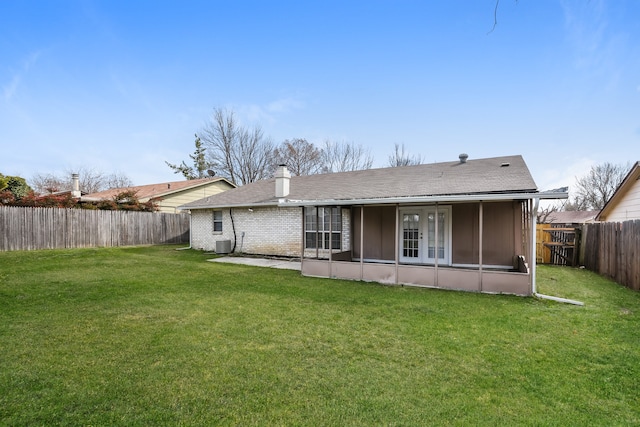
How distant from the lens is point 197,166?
115ft

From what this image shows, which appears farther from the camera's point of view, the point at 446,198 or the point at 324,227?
the point at 324,227

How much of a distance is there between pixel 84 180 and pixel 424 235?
42196 mm

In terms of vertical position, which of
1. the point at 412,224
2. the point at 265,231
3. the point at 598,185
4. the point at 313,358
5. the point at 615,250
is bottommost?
the point at 313,358

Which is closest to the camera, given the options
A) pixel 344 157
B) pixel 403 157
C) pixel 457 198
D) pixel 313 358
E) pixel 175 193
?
pixel 313 358

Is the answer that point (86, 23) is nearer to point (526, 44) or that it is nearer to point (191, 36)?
point (191, 36)

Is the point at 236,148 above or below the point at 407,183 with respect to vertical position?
above

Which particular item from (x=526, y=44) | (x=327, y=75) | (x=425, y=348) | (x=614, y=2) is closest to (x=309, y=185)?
(x=327, y=75)

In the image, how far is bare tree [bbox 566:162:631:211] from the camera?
37.5 metres

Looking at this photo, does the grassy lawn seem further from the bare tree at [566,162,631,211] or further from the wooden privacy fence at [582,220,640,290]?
the bare tree at [566,162,631,211]

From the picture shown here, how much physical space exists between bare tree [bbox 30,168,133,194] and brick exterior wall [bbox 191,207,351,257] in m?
27.2

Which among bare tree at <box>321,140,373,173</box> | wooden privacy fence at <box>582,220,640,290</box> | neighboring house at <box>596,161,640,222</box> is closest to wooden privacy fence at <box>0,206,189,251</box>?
bare tree at <box>321,140,373,173</box>

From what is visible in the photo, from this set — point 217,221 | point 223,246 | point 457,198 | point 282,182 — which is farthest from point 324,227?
point 217,221

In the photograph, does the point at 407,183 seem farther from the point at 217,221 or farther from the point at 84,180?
the point at 84,180

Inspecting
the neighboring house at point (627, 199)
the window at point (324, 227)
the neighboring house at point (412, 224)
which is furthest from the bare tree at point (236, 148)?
the neighboring house at point (627, 199)
